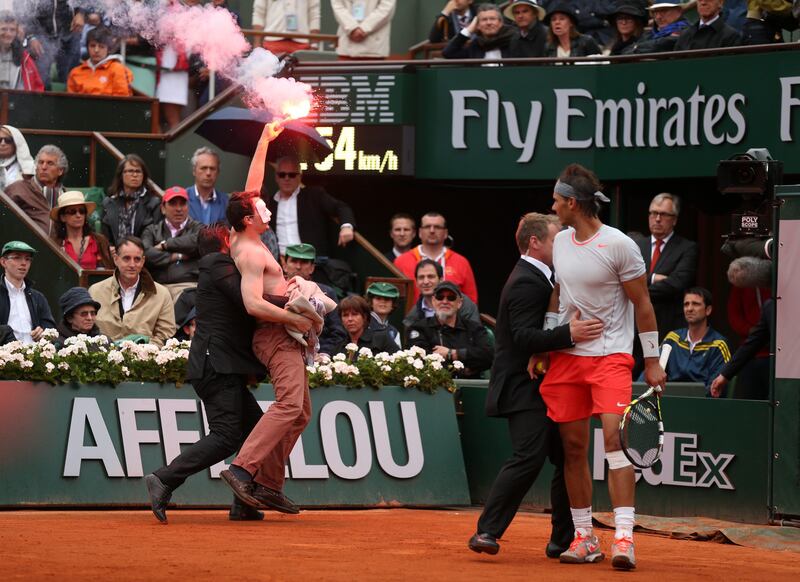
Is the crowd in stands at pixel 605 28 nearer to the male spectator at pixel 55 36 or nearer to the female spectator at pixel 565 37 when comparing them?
the female spectator at pixel 565 37

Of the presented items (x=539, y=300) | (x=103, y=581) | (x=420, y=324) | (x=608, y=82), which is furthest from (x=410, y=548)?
(x=608, y=82)

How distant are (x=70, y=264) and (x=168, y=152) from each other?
3.38 metres

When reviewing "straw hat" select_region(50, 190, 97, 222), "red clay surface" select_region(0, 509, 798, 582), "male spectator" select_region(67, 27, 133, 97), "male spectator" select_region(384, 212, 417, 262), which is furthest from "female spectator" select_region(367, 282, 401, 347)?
"male spectator" select_region(67, 27, 133, 97)

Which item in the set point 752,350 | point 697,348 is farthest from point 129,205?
point 752,350

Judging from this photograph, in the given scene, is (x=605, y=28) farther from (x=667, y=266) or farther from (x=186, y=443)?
(x=186, y=443)

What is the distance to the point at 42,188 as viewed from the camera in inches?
605

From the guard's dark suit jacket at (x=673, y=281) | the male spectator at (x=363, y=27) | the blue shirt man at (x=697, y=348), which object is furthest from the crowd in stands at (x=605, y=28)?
the blue shirt man at (x=697, y=348)

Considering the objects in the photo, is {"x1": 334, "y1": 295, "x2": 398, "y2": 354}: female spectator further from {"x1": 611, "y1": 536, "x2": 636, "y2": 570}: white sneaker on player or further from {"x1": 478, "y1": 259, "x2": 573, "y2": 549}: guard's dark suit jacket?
{"x1": 611, "y1": 536, "x2": 636, "y2": 570}: white sneaker on player

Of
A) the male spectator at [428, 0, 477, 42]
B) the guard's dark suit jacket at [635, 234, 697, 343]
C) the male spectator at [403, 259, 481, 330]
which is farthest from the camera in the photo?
the male spectator at [428, 0, 477, 42]

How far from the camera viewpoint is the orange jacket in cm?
1744

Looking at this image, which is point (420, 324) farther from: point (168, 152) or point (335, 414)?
point (168, 152)

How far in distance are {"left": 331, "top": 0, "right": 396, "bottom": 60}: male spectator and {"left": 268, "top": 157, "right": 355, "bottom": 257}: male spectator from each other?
9.54ft

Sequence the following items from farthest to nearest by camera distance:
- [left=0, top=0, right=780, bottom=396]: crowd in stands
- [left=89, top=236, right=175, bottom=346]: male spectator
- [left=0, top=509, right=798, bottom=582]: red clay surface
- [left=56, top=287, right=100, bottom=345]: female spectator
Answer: [left=89, top=236, right=175, bottom=346]: male spectator
[left=0, top=0, right=780, bottom=396]: crowd in stands
[left=56, top=287, right=100, bottom=345]: female spectator
[left=0, top=509, right=798, bottom=582]: red clay surface

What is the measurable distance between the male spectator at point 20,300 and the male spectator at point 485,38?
6.52 m
